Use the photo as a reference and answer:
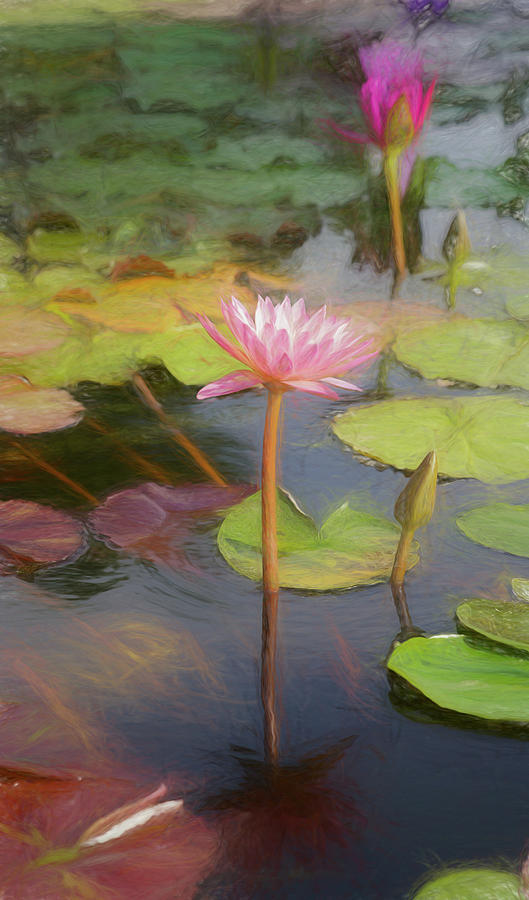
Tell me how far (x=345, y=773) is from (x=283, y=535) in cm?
23

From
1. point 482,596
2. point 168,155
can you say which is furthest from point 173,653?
point 168,155

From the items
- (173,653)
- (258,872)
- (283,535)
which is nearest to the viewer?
(258,872)

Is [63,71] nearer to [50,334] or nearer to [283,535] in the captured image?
[50,334]

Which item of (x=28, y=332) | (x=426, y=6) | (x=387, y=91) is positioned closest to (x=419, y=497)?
(x=28, y=332)

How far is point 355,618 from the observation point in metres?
0.57

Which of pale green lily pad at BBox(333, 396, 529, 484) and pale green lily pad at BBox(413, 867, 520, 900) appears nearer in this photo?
pale green lily pad at BBox(413, 867, 520, 900)

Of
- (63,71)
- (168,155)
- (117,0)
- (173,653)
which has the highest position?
(117,0)

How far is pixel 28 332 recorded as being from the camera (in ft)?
3.76

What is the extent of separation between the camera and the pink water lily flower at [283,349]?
50cm

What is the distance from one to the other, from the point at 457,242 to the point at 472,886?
1053mm

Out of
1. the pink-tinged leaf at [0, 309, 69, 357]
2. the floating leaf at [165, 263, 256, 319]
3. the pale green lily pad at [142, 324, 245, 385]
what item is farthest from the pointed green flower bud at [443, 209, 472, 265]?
the pink-tinged leaf at [0, 309, 69, 357]

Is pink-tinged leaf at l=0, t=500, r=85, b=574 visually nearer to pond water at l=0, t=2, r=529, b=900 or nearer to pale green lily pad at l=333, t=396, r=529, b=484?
pond water at l=0, t=2, r=529, b=900

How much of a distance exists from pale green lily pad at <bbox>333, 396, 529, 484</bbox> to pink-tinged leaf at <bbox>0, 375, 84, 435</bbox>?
1.05 ft

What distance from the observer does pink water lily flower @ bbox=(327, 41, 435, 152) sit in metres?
1.29
